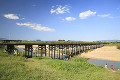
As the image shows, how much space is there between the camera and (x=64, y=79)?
9203 millimetres

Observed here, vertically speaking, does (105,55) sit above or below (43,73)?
below

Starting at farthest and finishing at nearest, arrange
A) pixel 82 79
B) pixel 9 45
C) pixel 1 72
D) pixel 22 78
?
pixel 9 45 < pixel 82 79 < pixel 1 72 < pixel 22 78

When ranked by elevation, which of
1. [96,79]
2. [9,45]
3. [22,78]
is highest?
[9,45]

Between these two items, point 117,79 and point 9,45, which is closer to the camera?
point 117,79

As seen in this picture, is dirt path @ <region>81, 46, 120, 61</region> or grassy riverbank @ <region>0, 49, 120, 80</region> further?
dirt path @ <region>81, 46, 120, 61</region>

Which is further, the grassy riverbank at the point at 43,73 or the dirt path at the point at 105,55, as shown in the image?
the dirt path at the point at 105,55

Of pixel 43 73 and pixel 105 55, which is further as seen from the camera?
pixel 105 55

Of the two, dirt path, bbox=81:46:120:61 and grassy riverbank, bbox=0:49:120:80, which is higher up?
grassy riverbank, bbox=0:49:120:80

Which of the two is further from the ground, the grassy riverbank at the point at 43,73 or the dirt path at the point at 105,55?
the grassy riverbank at the point at 43,73

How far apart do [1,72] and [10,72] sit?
2.66 feet

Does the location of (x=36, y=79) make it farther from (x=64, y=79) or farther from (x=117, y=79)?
(x=117, y=79)

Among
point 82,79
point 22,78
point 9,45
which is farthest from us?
point 9,45

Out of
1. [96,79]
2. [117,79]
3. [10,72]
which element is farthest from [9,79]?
[117,79]

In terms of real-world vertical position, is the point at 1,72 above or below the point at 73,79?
above
